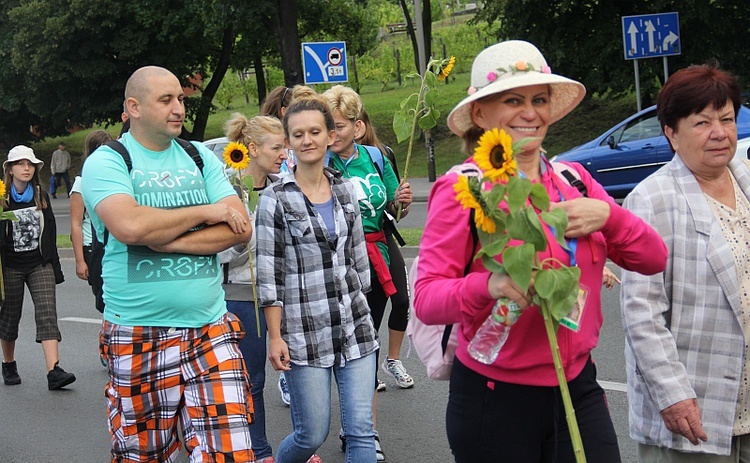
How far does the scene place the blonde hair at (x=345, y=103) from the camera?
5.63 metres

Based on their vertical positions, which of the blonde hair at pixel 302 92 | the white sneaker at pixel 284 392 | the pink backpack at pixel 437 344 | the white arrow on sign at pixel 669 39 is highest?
the blonde hair at pixel 302 92

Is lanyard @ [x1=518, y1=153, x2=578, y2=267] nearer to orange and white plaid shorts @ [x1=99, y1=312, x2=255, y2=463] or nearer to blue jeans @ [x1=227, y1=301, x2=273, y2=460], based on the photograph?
orange and white plaid shorts @ [x1=99, y1=312, x2=255, y2=463]

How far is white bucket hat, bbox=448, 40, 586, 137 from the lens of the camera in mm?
2820

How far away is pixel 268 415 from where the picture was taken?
6.95 metres

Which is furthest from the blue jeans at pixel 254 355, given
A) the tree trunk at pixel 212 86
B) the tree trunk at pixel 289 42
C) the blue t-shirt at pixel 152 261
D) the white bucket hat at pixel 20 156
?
the tree trunk at pixel 212 86

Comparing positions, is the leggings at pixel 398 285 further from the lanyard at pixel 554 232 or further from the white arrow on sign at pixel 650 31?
the white arrow on sign at pixel 650 31

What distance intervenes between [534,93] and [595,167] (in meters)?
13.6

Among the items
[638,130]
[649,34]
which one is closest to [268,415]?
[638,130]

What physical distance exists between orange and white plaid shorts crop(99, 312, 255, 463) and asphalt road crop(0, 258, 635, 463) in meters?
1.86

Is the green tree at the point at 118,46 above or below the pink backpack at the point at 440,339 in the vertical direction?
above

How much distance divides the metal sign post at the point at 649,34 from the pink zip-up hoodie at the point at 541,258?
51.4ft

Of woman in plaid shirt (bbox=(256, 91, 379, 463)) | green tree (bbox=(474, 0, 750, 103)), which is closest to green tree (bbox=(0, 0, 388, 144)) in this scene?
green tree (bbox=(474, 0, 750, 103))

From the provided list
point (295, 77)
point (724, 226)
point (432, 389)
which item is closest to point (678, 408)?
point (724, 226)

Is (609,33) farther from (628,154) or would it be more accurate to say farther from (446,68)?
(446,68)
